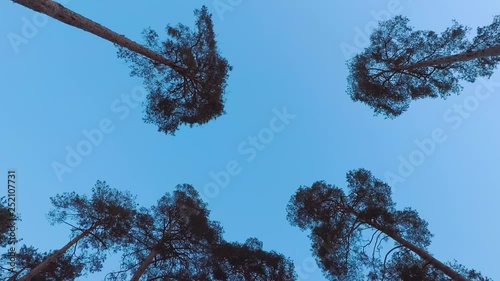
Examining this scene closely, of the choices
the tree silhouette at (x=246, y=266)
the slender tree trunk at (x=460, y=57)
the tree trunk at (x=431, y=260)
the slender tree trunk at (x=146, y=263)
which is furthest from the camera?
the tree silhouette at (x=246, y=266)

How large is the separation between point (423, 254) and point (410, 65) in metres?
6.92

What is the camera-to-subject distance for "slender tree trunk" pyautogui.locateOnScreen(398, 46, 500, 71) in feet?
41.1

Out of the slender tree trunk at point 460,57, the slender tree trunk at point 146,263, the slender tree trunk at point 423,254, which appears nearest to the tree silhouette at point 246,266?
the slender tree trunk at point 146,263

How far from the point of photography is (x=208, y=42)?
569 inches

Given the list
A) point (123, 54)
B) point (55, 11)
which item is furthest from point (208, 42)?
point (55, 11)

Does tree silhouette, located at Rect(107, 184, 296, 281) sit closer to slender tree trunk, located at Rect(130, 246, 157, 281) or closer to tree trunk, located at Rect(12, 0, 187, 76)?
slender tree trunk, located at Rect(130, 246, 157, 281)

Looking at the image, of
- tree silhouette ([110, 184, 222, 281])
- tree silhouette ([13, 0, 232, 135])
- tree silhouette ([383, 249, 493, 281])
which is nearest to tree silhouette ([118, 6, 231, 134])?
tree silhouette ([13, 0, 232, 135])

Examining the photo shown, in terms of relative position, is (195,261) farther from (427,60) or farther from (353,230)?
(427,60)

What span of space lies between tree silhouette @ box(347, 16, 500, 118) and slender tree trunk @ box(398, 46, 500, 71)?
4cm

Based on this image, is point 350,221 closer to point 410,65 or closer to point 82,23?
point 410,65

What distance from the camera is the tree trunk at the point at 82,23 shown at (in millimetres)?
9375

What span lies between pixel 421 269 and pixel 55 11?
551 inches

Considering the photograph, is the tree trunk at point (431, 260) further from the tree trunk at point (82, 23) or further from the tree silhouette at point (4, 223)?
the tree silhouette at point (4, 223)

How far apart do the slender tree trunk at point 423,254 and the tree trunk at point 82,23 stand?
32.8ft
